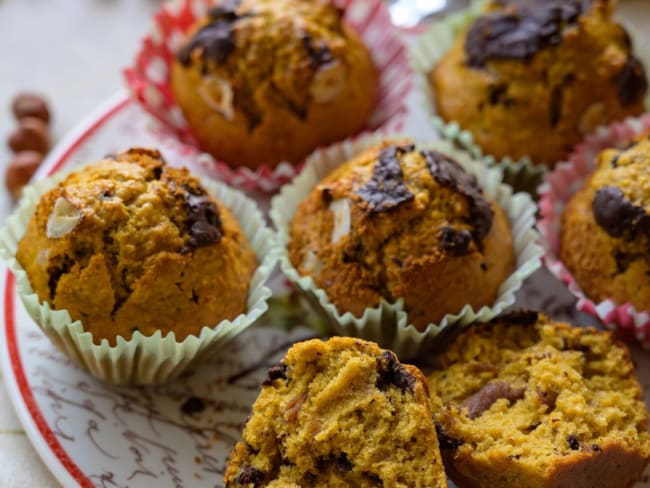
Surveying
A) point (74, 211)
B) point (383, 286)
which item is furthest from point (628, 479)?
point (74, 211)

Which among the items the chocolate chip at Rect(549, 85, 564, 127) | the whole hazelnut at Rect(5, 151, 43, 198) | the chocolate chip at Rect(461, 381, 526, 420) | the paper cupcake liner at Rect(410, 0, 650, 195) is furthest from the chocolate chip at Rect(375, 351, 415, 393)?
the whole hazelnut at Rect(5, 151, 43, 198)

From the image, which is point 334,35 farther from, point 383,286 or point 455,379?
point 455,379

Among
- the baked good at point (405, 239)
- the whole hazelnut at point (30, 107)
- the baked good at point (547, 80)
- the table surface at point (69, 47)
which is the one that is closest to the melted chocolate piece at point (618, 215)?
the baked good at point (405, 239)

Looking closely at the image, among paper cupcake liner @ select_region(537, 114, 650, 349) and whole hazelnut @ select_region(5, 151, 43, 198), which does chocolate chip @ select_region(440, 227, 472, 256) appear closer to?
paper cupcake liner @ select_region(537, 114, 650, 349)

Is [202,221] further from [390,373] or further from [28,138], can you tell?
[28,138]

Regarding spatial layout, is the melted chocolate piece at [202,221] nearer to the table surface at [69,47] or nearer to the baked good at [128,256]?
the baked good at [128,256]

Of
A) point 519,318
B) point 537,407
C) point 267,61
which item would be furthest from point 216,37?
point 537,407
